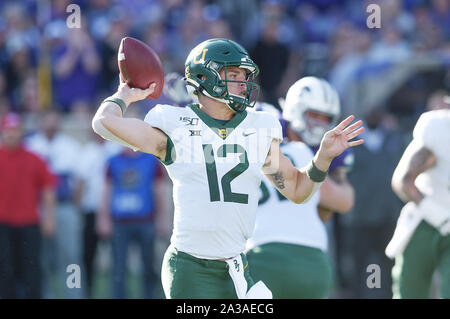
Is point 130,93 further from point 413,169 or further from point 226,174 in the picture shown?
point 413,169

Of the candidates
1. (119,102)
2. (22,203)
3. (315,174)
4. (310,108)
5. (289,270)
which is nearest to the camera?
(119,102)

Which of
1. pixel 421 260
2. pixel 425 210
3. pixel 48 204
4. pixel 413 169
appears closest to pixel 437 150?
pixel 413 169

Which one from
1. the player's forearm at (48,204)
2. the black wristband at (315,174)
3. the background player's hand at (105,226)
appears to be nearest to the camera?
the black wristband at (315,174)

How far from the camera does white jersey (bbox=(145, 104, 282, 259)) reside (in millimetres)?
3945

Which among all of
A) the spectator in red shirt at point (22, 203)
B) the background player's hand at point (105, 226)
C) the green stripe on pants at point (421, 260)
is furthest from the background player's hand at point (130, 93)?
the background player's hand at point (105, 226)

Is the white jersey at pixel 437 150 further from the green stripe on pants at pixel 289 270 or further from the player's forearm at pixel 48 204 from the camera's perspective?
the player's forearm at pixel 48 204

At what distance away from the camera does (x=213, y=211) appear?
3.94m

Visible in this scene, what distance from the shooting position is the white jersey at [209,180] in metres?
3.95

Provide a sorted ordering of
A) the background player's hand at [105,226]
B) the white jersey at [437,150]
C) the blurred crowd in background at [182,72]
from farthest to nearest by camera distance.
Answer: the blurred crowd in background at [182,72] → the background player's hand at [105,226] → the white jersey at [437,150]

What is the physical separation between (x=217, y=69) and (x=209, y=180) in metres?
0.55

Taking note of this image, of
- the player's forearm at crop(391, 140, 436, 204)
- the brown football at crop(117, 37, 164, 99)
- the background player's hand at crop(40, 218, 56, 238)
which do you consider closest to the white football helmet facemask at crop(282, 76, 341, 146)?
the player's forearm at crop(391, 140, 436, 204)

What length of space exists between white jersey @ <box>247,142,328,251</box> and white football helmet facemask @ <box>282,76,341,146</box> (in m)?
0.35

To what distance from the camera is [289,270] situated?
4.74 meters

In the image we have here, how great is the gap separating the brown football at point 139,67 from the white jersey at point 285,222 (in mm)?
1044
